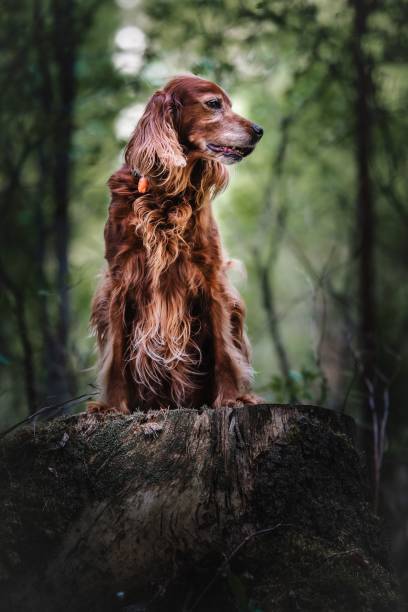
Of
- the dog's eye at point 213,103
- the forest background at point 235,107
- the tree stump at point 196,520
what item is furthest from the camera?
the forest background at point 235,107

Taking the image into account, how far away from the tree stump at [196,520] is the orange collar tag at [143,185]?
131 centimetres

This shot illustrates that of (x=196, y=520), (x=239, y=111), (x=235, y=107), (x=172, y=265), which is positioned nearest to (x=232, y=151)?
(x=172, y=265)

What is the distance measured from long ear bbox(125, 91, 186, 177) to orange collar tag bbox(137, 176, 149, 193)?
3 cm

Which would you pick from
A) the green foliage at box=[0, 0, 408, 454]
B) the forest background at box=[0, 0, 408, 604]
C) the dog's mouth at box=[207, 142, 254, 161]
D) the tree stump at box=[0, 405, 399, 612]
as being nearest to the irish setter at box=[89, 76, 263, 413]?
the dog's mouth at box=[207, 142, 254, 161]

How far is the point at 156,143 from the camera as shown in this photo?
13.4ft

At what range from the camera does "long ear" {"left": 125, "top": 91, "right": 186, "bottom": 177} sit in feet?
13.3

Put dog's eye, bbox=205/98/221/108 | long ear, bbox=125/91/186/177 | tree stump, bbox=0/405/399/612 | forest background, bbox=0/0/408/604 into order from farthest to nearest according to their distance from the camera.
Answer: forest background, bbox=0/0/408/604 → dog's eye, bbox=205/98/221/108 → long ear, bbox=125/91/186/177 → tree stump, bbox=0/405/399/612

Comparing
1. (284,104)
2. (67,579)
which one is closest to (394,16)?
(284,104)

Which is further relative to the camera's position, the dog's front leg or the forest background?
the forest background

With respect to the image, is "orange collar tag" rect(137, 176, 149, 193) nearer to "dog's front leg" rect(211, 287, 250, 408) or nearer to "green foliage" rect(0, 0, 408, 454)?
"dog's front leg" rect(211, 287, 250, 408)

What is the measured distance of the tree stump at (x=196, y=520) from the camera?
3.16 meters

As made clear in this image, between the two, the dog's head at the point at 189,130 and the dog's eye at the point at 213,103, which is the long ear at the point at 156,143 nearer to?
the dog's head at the point at 189,130

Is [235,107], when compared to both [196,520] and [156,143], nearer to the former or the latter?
[156,143]

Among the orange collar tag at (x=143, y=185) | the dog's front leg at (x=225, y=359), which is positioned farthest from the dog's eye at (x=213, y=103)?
the dog's front leg at (x=225, y=359)
